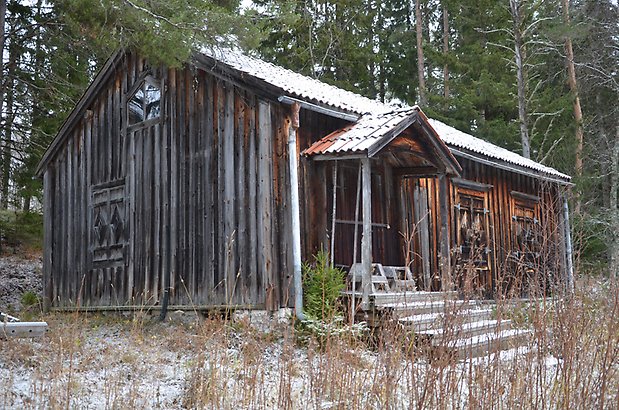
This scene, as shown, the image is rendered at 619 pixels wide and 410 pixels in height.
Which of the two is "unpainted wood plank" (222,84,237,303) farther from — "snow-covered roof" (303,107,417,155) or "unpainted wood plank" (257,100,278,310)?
"snow-covered roof" (303,107,417,155)

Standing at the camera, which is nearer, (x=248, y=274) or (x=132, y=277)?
(x=248, y=274)

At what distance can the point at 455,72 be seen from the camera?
27312 mm

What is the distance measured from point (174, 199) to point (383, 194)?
379cm

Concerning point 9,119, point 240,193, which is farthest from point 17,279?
point 240,193

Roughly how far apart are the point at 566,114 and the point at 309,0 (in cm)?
1060

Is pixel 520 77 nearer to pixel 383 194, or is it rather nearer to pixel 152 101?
pixel 383 194

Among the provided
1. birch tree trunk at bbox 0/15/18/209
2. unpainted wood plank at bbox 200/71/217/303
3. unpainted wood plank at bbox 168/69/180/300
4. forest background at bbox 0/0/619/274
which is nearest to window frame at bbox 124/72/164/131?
unpainted wood plank at bbox 168/69/180/300

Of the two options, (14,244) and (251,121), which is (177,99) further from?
(14,244)

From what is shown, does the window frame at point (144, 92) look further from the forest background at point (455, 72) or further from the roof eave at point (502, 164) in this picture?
the roof eave at point (502, 164)

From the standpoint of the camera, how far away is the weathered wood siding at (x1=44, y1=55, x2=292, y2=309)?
10570 millimetres

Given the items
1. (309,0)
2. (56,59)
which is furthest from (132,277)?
(309,0)

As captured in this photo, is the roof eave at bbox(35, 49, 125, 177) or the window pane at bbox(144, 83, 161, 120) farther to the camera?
the roof eave at bbox(35, 49, 125, 177)

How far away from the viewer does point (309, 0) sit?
87.2 ft

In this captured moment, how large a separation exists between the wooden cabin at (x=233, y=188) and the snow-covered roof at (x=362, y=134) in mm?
36
